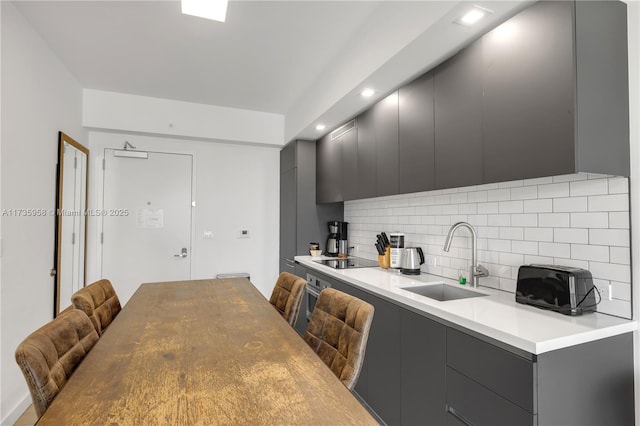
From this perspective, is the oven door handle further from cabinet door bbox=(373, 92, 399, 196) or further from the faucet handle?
the faucet handle

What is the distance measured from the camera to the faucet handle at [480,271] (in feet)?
6.48

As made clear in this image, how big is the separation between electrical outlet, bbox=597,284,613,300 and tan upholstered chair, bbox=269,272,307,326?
4.52ft

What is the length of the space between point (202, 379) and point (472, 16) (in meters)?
1.87

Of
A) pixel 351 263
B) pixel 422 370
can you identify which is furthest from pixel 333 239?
pixel 422 370

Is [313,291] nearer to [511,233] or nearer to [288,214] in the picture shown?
[288,214]

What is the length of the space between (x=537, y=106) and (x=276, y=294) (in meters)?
1.69

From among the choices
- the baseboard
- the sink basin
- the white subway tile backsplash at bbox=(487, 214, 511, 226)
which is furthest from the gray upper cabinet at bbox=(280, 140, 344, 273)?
the baseboard

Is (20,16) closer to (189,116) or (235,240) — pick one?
(189,116)

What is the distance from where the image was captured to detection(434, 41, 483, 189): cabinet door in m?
1.67

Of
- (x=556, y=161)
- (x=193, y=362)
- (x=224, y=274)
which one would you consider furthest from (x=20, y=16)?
(x=556, y=161)

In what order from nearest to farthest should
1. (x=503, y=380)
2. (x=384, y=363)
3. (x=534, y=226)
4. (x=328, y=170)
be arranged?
1. (x=503, y=380)
2. (x=534, y=226)
3. (x=384, y=363)
4. (x=328, y=170)

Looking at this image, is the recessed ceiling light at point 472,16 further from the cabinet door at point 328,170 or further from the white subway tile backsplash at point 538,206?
the cabinet door at point 328,170

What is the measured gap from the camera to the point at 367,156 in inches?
108

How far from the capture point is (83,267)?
135 inches
